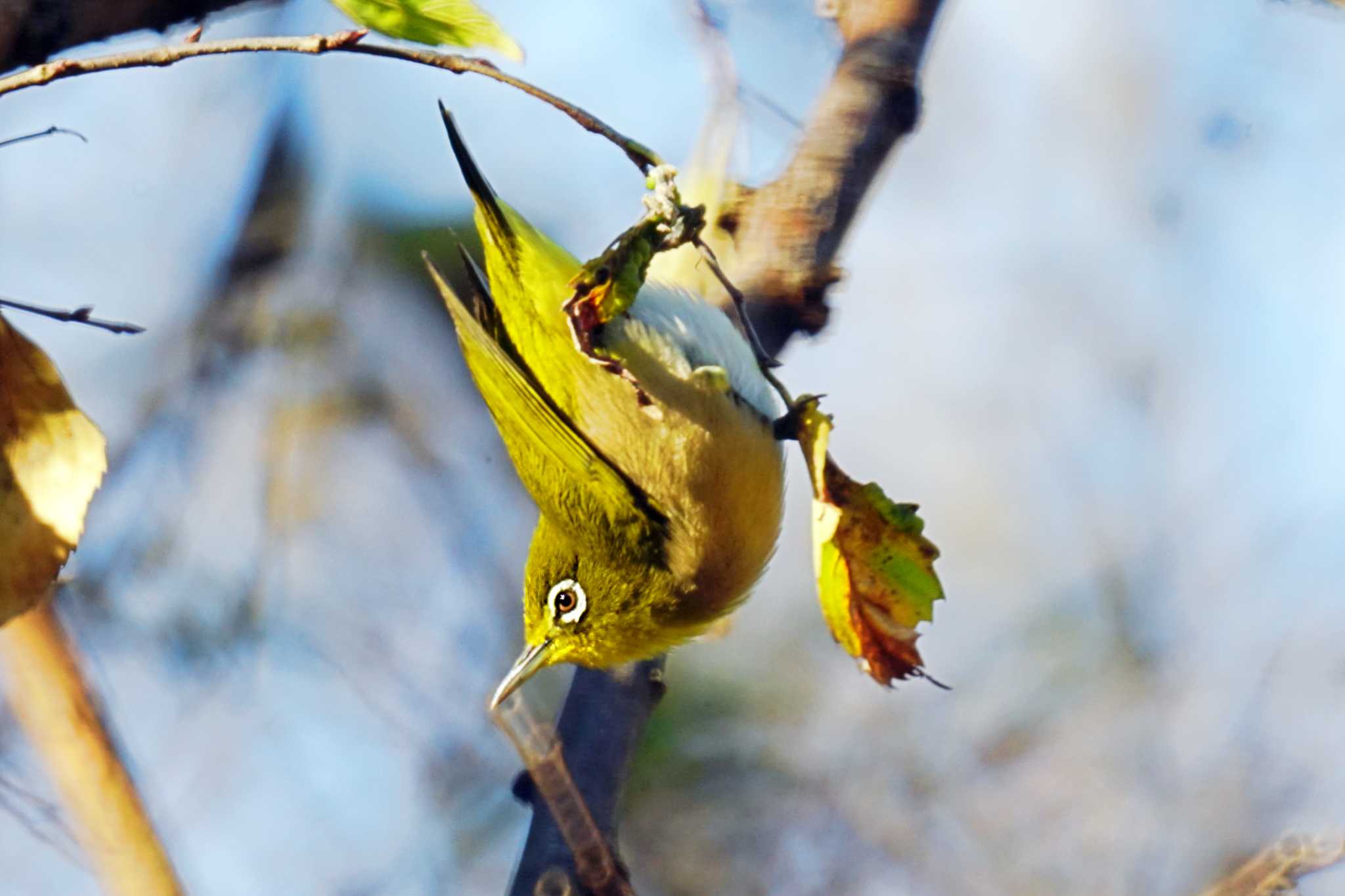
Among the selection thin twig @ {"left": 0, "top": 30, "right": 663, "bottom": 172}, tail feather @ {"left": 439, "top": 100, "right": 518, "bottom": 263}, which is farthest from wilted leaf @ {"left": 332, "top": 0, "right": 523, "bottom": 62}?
tail feather @ {"left": 439, "top": 100, "right": 518, "bottom": 263}

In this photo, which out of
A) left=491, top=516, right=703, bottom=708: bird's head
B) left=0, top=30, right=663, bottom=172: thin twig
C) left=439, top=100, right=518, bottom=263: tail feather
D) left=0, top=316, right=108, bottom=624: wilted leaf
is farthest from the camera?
left=491, top=516, right=703, bottom=708: bird's head

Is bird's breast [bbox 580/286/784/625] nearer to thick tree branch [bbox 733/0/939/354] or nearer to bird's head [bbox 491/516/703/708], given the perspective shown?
bird's head [bbox 491/516/703/708]

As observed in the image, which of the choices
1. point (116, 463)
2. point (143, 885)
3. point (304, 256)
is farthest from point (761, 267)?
point (304, 256)

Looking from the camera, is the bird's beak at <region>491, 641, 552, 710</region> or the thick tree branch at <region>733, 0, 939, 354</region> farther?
the thick tree branch at <region>733, 0, 939, 354</region>

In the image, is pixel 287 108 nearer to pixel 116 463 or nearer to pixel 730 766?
pixel 116 463

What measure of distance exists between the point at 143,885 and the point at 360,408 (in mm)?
3594

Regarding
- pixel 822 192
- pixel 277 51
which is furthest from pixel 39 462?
pixel 822 192

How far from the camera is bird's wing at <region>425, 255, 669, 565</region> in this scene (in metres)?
2.52

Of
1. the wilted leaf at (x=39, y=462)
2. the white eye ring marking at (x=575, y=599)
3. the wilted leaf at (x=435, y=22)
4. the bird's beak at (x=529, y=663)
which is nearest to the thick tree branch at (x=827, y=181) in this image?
the white eye ring marking at (x=575, y=599)

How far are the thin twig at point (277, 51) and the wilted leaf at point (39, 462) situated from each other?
47 cm

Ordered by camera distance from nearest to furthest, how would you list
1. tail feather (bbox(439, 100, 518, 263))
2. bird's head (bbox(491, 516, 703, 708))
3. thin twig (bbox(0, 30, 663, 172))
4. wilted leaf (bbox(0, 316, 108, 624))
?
1. thin twig (bbox(0, 30, 663, 172))
2. wilted leaf (bbox(0, 316, 108, 624))
3. tail feather (bbox(439, 100, 518, 263))
4. bird's head (bbox(491, 516, 703, 708))

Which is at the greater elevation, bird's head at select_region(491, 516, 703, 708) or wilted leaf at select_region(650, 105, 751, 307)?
wilted leaf at select_region(650, 105, 751, 307)

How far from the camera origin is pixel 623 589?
2588mm

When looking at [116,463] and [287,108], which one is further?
[287,108]
